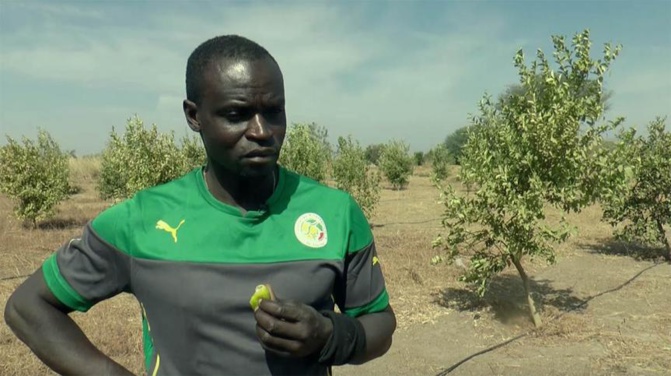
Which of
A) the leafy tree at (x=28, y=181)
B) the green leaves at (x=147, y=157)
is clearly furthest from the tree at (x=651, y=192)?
the leafy tree at (x=28, y=181)

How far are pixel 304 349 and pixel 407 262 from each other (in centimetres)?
1012

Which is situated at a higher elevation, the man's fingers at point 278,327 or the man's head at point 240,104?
the man's head at point 240,104

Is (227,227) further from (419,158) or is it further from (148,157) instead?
(419,158)

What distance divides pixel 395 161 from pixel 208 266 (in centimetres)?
3035

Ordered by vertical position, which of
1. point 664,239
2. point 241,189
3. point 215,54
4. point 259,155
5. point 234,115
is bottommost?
point 664,239

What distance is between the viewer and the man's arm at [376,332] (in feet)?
5.28

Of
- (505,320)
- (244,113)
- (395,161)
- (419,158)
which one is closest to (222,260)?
(244,113)

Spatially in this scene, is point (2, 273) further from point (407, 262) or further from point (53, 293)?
point (53, 293)

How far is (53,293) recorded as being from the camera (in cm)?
154

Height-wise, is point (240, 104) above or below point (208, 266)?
above

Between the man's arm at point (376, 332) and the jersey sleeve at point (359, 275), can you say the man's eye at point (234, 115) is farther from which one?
the man's arm at point (376, 332)

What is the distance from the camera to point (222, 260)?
58.1 inches

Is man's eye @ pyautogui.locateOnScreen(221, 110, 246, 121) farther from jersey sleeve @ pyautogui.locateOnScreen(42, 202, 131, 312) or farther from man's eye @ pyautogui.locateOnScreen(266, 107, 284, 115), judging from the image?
jersey sleeve @ pyautogui.locateOnScreen(42, 202, 131, 312)

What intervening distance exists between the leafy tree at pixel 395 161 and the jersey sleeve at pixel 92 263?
2990cm
